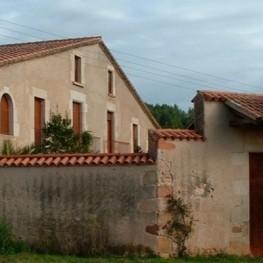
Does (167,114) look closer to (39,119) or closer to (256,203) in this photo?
(39,119)

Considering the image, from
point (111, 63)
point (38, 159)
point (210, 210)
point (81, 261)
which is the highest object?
point (111, 63)

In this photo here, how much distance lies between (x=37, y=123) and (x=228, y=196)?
1288cm

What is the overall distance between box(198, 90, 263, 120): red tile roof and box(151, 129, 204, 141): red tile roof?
0.79 meters

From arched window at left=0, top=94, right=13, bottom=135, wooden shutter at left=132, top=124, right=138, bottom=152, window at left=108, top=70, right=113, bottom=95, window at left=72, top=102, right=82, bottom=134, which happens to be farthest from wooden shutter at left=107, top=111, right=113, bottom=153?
arched window at left=0, top=94, right=13, bottom=135

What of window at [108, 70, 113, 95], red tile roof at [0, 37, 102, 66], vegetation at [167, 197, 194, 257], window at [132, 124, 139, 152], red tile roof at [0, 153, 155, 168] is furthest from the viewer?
window at [132, 124, 139, 152]

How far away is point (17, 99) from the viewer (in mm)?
22719

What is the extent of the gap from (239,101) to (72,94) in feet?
47.5

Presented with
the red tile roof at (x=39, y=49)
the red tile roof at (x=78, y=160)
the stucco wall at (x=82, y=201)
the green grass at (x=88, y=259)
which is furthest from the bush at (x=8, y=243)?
the red tile roof at (x=39, y=49)

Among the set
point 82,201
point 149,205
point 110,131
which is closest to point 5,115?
point 110,131

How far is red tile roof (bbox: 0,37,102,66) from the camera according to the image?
73.4 feet

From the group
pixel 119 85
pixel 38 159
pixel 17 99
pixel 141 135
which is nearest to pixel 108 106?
pixel 119 85

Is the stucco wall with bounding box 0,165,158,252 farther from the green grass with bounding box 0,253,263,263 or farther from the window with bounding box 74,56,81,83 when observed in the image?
the window with bounding box 74,56,81,83

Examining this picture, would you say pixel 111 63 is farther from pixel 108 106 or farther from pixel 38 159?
pixel 38 159

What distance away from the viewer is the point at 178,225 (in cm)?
1228
